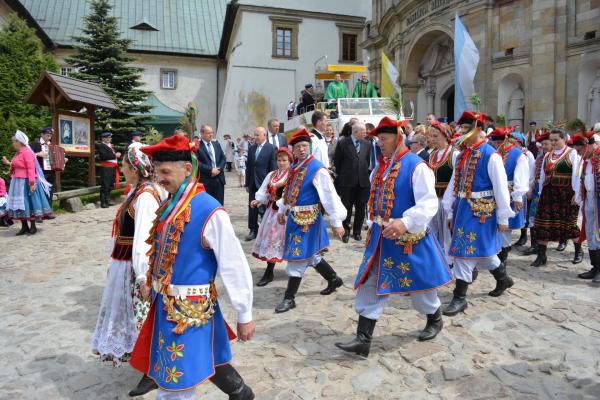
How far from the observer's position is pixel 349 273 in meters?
6.68

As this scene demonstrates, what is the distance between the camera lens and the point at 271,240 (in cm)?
612

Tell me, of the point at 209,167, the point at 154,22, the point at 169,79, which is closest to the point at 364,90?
the point at 209,167

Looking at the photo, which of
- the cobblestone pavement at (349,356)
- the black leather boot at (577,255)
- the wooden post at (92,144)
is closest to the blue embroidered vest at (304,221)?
the cobblestone pavement at (349,356)

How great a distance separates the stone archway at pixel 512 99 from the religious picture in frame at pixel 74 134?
13.2 metres

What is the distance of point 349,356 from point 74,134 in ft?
39.2

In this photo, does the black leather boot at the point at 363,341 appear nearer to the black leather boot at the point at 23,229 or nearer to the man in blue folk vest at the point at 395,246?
the man in blue folk vest at the point at 395,246

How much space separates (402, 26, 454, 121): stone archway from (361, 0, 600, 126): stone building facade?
40mm

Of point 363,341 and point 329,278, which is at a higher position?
point 329,278

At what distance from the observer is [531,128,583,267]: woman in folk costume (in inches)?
276

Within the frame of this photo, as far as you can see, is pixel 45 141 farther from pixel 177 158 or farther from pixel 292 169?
pixel 177 158

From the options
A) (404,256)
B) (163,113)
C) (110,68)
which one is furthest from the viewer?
(163,113)

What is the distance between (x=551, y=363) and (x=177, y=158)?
3.29m

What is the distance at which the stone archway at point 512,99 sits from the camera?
54.5 feet

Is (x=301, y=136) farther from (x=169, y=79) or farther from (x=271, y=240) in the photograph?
(x=169, y=79)
